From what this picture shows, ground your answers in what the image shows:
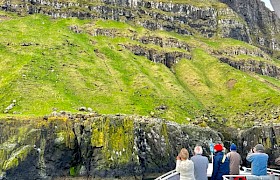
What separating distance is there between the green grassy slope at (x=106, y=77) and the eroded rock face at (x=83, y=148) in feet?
Answer: 64.6

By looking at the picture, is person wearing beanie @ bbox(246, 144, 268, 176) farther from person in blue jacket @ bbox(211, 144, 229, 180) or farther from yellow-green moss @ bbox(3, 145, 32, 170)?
yellow-green moss @ bbox(3, 145, 32, 170)

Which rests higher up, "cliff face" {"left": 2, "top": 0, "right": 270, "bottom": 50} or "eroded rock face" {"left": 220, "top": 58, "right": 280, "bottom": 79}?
"cliff face" {"left": 2, "top": 0, "right": 270, "bottom": 50}

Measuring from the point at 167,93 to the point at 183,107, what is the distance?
30.1 ft

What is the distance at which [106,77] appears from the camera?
410 feet

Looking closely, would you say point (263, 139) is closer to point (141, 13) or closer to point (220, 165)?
point (220, 165)

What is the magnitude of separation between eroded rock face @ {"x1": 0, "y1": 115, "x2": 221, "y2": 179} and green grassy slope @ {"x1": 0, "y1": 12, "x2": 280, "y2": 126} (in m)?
19.7

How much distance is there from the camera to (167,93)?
414 feet

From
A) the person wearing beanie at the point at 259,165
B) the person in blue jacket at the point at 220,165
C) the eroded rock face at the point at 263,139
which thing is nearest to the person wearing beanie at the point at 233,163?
the person in blue jacket at the point at 220,165

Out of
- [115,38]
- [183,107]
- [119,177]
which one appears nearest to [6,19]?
[115,38]

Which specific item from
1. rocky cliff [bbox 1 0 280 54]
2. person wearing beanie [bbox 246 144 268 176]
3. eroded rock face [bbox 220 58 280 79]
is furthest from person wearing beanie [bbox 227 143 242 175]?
rocky cliff [bbox 1 0 280 54]

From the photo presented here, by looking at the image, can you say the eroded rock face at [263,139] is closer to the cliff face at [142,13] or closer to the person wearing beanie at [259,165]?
the person wearing beanie at [259,165]

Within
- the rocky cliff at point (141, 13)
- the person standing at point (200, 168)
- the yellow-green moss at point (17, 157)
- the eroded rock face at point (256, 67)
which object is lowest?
the yellow-green moss at point (17, 157)

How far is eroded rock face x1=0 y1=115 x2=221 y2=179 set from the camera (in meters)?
64.1

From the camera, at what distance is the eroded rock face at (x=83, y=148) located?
6412 cm
